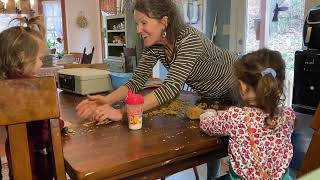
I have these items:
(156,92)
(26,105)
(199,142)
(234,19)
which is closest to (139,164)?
(199,142)

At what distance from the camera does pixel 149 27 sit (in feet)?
4.60

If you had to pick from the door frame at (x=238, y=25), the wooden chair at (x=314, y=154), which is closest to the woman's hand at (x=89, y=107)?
the wooden chair at (x=314, y=154)

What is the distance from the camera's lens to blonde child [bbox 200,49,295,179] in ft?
3.42

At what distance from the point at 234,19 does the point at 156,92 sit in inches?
95.8

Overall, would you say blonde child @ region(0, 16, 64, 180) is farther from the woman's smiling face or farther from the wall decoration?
the wall decoration

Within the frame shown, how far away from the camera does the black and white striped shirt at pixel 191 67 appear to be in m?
1.33

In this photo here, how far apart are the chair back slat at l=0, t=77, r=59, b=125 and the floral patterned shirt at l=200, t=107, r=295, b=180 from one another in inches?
21.8

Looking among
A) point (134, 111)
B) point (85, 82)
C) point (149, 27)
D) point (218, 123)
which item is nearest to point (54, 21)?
point (85, 82)

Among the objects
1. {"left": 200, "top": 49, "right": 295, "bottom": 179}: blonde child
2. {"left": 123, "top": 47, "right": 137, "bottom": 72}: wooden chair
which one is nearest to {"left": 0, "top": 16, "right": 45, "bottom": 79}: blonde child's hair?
{"left": 200, "top": 49, "right": 295, "bottom": 179}: blonde child

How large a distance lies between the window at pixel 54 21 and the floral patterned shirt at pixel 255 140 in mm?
7399

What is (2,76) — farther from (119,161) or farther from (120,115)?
(119,161)

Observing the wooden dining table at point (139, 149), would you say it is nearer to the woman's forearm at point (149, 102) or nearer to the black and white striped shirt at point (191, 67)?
the woman's forearm at point (149, 102)

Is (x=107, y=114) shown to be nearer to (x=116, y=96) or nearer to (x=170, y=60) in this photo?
(x=116, y=96)

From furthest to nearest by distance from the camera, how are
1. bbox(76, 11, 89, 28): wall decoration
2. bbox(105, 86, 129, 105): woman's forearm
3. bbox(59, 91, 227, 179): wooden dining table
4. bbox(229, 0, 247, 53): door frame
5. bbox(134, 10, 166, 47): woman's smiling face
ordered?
1. bbox(76, 11, 89, 28): wall decoration
2. bbox(229, 0, 247, 53): door frame
3. bbox(105, 86, 129, 105): woman's forearm
4. bbox(134, 10, 166, 47): woman's smiling face
5. bbox(59, 91, 227, 179): wooden dining table
